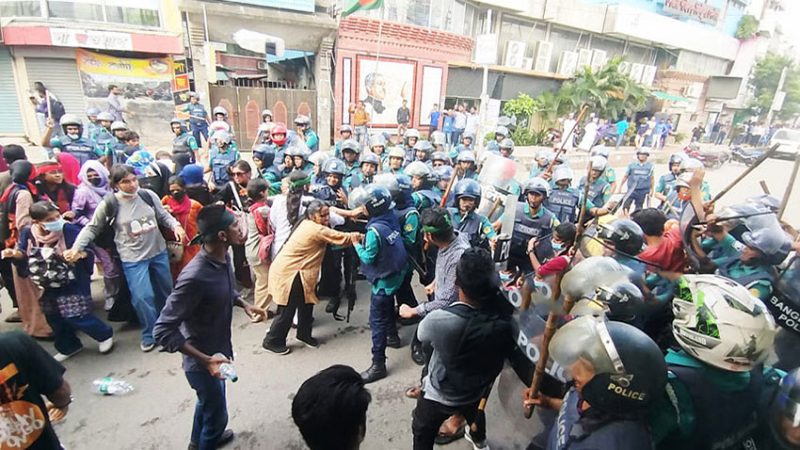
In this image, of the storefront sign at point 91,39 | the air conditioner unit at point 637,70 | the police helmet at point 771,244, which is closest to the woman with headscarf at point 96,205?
the police helmet at point 771,244

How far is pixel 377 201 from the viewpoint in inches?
153

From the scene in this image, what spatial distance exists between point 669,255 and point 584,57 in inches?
873

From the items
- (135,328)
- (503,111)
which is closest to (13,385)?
(135,328)

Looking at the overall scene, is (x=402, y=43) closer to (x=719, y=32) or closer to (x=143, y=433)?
(x=143, y=433)

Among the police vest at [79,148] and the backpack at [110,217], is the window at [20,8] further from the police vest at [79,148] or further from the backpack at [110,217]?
the backpack at [110,217]

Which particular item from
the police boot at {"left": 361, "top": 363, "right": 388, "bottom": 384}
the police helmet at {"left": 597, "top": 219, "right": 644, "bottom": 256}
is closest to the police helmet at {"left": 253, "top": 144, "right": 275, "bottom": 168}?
the police boot at {"left": 361, "top": 363, "right": 388, "bottom": 384}

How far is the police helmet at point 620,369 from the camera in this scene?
157cm

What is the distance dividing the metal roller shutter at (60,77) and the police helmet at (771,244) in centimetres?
1532

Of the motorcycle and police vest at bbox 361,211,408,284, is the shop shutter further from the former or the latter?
the motorcycle

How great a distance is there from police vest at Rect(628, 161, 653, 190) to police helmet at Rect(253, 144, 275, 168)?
24.2 ft

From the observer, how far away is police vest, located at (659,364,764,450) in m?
1.83

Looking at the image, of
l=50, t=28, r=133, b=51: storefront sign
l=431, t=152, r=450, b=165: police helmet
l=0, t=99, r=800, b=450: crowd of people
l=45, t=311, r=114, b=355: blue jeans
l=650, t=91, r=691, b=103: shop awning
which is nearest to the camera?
l=0, t=99, r=800, b=450: crowd of people

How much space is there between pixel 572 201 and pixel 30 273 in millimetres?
6107

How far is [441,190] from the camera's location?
244 inches
